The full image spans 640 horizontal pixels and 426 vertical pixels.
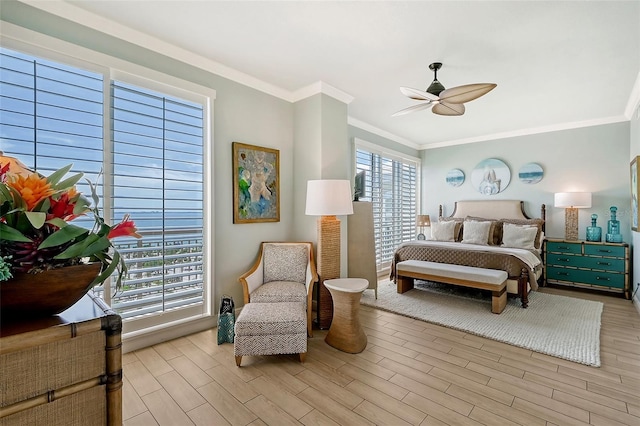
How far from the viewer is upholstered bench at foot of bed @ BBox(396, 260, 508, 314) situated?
3457mm

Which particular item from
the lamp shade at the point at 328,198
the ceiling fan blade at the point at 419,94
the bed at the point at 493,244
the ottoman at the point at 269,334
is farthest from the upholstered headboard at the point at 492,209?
the ottoman at the point at 269,334

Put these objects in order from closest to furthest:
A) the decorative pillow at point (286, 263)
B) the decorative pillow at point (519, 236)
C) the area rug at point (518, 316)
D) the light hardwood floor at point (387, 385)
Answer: the light hardwood floor at point (387, 385) → the area rug at point (518, 316) → the decorative pillow at point (286, 263) → the decorative pillow at point (519, 236)

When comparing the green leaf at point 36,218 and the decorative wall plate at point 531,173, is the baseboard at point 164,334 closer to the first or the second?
the green leaf at point 36,218

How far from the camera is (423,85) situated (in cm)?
347

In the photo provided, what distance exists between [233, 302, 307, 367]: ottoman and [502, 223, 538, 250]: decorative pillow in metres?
4.00

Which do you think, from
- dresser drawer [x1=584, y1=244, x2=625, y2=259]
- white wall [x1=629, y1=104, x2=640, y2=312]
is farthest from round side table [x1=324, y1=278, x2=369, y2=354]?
dresser drawer [x1=584, y1=244, x2=625, y2=259]

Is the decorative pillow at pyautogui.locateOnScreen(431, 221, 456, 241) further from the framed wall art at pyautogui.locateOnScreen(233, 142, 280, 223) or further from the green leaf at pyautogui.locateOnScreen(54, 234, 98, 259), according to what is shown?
the green leaf at pyautogui.locateOnScreen(54, 234, 98, 259)

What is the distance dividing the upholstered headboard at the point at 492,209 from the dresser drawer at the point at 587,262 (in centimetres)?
79

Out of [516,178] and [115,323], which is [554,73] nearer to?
[516,178]

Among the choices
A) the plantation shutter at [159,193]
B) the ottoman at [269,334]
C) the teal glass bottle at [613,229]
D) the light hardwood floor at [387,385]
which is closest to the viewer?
the light hardwood floor at [387,385]

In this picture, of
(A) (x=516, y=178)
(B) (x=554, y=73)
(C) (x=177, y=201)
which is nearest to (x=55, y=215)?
(C) (x=177, y=201)

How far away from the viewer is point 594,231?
454 cm

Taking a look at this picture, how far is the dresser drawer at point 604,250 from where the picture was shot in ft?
13.7

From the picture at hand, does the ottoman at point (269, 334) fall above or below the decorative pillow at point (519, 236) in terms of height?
below
